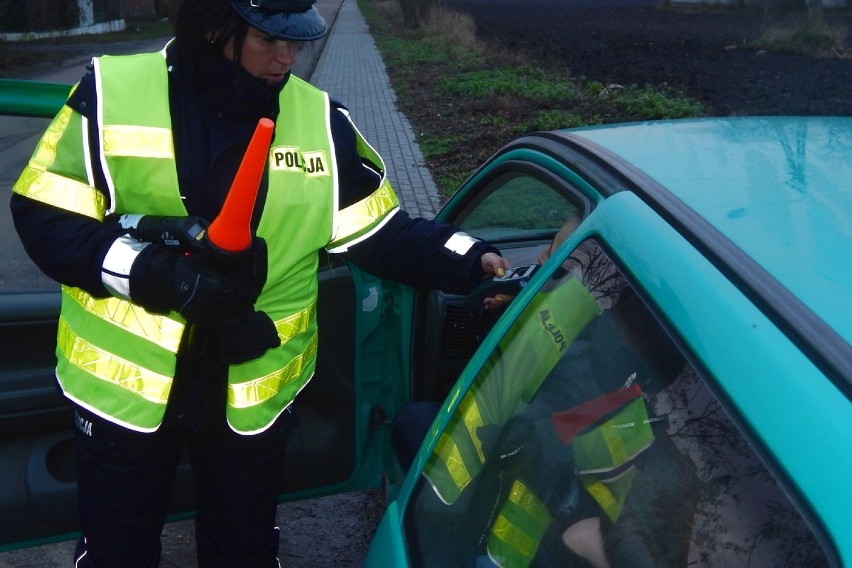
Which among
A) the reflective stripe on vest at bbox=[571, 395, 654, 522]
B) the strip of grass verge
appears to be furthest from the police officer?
the strip of grass verge

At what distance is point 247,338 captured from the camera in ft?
6.53

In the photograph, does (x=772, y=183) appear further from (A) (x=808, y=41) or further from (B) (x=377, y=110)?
(A) (x=808, y=41)

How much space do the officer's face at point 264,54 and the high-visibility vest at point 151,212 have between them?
143 mm

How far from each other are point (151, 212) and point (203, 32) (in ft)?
1.26

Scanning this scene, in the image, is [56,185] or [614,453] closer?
[614,453]

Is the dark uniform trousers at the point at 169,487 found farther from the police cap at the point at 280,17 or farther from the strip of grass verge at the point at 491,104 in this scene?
the strip of grass verge at the point at 491,104

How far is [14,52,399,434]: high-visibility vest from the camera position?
1.92m

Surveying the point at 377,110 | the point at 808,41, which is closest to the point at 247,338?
the point at 377,110

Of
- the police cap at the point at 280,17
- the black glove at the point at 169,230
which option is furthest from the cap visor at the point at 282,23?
the black glove at the point at 169,230

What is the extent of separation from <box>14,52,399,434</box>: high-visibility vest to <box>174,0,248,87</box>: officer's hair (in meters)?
0.07

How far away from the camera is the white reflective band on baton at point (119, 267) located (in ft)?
6.08

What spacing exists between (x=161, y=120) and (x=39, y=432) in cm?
103

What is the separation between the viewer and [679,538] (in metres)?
1.18

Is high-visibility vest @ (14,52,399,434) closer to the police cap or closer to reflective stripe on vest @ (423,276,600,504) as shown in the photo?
the police cap
